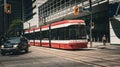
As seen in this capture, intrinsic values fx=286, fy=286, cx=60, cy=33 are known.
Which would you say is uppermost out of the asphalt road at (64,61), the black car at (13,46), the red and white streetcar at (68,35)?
the red and white streetcar at (68,35)

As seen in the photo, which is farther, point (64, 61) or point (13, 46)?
point (13, 46)

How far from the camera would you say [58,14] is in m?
64.2

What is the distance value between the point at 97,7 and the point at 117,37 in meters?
7.38

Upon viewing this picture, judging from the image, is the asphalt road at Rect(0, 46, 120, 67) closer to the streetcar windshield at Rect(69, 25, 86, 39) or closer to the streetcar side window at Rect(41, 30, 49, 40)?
the streetcar windshield at Rect(69, 25, 86, 39)

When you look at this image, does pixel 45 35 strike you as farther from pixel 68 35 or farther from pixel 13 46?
pixel 13 46

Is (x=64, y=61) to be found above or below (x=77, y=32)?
below

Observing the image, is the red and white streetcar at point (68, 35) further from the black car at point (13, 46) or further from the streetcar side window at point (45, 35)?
the black car at point (13, 46)

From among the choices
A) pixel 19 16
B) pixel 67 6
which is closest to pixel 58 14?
pixel 67 6

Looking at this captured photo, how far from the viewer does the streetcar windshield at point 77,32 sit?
27.8 metres

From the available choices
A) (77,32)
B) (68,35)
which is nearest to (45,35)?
(68,35)

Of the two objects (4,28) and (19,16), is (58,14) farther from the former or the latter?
(4,28)

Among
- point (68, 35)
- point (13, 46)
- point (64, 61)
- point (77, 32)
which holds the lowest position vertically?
point (64, 61)

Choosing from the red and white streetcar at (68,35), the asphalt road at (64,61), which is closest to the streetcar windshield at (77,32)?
the red and white streetcar at (68,35)

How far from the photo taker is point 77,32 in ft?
91.4
